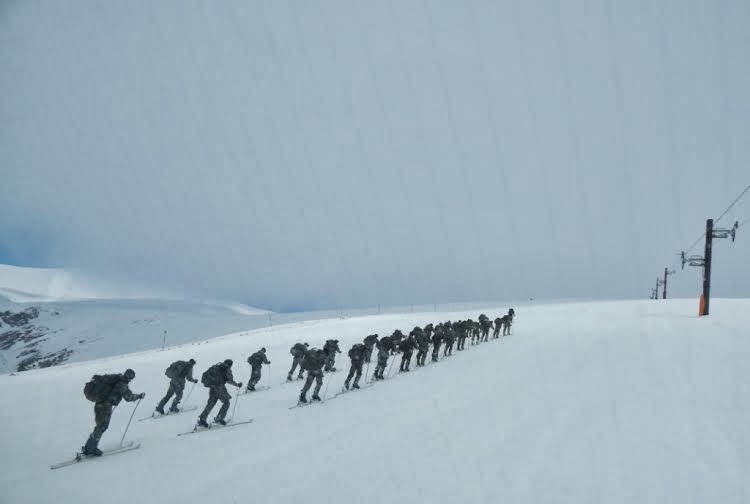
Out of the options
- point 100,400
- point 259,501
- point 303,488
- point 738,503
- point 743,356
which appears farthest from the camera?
point 743,356

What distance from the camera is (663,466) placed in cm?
555

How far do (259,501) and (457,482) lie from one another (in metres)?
2.95

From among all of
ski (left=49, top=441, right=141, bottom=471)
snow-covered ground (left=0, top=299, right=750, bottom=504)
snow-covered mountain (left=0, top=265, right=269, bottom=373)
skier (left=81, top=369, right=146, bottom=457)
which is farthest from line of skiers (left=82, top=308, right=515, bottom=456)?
snow-covered mountain (left=0, top=265, right=269, bottom=373)

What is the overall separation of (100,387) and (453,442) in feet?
25.1

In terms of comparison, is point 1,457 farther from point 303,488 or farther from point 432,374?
point 432,374

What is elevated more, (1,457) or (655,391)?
(655,391)

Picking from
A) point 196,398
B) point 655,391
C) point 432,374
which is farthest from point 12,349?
point 655,391

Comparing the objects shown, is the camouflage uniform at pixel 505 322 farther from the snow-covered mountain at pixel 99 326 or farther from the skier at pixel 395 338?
the snow-covered mountain at pixel 99 326

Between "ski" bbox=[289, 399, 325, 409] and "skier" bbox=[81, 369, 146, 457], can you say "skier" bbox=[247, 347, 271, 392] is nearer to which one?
"ski" bbox=[289, 399, 325, 409]

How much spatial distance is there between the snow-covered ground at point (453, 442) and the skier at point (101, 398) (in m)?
0.44

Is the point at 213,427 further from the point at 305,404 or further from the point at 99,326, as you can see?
the point at 99,326

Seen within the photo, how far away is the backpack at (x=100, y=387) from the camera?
25.4 ft

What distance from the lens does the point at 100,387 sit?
25.6 feet

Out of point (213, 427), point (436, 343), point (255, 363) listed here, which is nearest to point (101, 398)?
point (213, 427)
